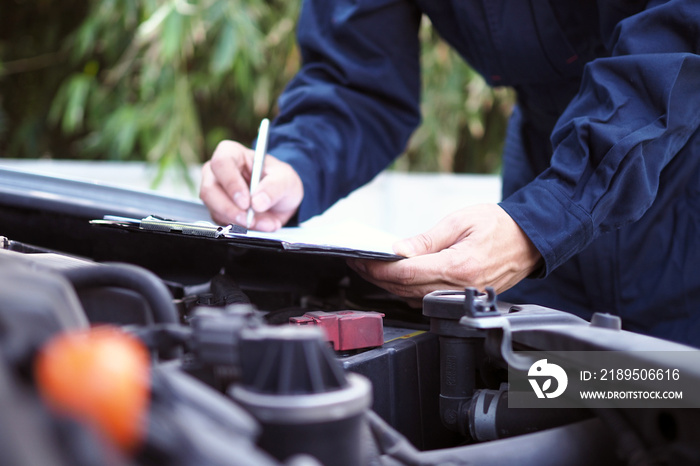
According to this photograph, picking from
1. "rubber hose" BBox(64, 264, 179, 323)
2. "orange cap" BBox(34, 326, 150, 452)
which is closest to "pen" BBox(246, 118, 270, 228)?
"rubber hose" BBox(64, 264, 179, 323)

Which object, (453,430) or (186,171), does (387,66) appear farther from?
(186,171)

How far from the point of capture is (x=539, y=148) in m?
1.25

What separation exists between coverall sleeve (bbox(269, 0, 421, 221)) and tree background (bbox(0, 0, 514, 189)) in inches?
65.2

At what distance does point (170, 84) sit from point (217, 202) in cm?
240

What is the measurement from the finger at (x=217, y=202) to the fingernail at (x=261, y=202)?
1.7 inches

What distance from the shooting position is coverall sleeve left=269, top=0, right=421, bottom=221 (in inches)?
47.0

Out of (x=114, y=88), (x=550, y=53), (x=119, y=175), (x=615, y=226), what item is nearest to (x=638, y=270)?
(x=615, y=226)

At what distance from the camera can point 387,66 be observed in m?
1.26

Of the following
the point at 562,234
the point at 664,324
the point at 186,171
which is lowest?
the point at 664,324

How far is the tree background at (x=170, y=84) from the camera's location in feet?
9.82

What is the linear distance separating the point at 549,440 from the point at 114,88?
3655 mm

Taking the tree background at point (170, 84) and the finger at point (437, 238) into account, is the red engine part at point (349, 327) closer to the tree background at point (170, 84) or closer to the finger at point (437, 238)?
the finger at point (437, 238)

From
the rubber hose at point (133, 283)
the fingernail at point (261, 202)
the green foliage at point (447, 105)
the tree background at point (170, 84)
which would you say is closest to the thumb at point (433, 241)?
the fingernail at point (261, 202)

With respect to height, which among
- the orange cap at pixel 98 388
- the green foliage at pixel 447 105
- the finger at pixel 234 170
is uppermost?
the green foliage at pixel 447 105
